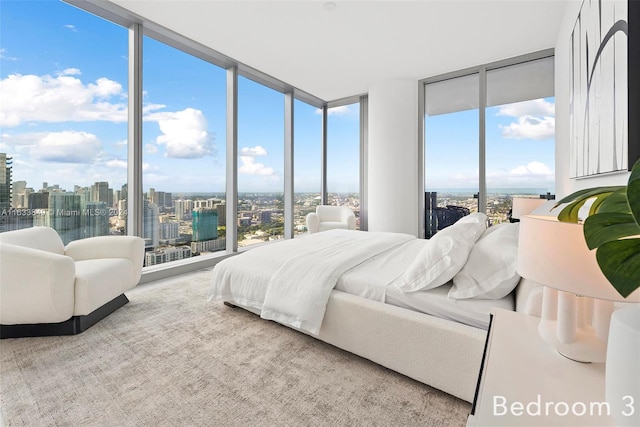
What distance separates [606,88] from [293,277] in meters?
2.04

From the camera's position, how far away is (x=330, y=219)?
17.7 feet

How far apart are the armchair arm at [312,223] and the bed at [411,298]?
8.84 ft

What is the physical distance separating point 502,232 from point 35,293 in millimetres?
3045

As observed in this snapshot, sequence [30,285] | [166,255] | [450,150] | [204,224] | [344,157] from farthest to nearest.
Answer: [344,157], [450,150], [204,224], [166,255], [30,285]

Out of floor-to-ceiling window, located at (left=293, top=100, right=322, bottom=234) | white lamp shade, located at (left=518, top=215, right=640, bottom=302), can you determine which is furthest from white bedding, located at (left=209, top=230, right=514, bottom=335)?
floor-to-ceiling window, located at (left=293, top=100, right=322, bottom=234)

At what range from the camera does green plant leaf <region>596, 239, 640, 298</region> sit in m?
0.49

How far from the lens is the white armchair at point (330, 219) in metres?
5.00

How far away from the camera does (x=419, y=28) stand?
132 inches

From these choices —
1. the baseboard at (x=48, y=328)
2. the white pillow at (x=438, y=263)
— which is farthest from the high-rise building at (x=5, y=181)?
the white pillow at (x=438, y=263)

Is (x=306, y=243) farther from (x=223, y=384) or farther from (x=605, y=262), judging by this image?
(x=605, y=262)

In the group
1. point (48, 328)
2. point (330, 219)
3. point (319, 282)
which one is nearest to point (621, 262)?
point (319, 282)

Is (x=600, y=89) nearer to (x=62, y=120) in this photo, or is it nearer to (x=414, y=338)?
(x=414, y=338)

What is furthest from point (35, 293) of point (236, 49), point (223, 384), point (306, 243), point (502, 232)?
point (236, 49)

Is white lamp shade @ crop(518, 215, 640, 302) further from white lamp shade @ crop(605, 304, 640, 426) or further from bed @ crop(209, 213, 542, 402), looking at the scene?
bed @ crop(209, 213, 542, 402)
